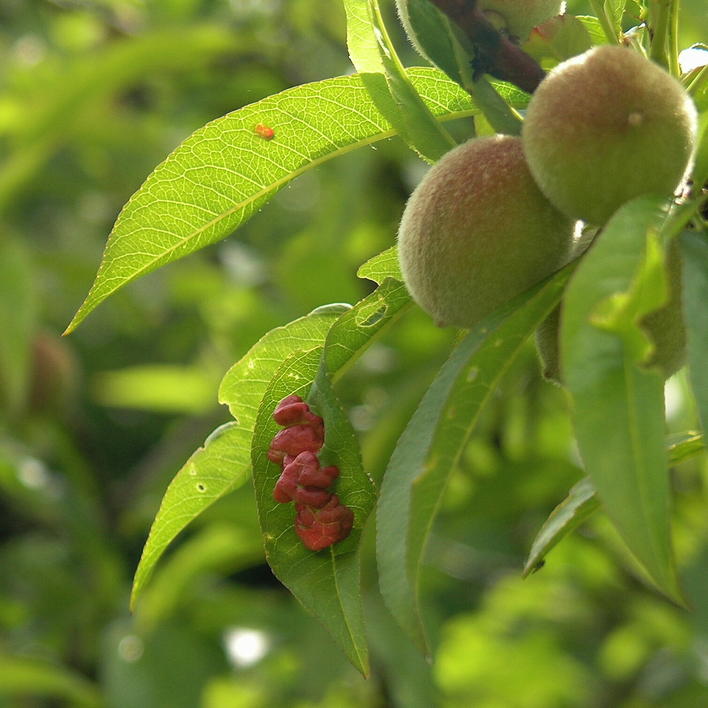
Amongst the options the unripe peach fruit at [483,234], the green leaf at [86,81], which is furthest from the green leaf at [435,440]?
the green leaf at [86,81]

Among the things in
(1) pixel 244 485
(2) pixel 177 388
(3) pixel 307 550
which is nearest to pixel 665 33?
(3) pixel 307 550

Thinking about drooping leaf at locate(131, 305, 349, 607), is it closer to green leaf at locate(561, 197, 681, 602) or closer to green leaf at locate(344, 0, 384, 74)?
green leaf at locate(344, 0, 384, 74)

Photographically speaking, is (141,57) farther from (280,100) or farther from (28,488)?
(280,100)

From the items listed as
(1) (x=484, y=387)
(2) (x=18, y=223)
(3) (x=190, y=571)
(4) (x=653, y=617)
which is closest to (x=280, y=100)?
(1) (x=484, y=387)

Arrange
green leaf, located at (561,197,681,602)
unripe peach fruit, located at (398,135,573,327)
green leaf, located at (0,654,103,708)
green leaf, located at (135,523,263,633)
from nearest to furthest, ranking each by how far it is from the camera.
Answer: green leaf, located at (561,197,681,602)
unripe peach fruit, located at (398,135,573,327)
green leaf, located at (0,654,103,708)
green leaf, located at (135,523,263,633)

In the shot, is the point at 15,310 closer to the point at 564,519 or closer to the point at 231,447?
the point at 231,447

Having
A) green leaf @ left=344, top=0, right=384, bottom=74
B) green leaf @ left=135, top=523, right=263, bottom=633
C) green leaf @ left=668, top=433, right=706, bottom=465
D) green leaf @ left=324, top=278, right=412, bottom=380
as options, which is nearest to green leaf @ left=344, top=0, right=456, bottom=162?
green leaf @ left=344, top=0, right=384, bottom=74
